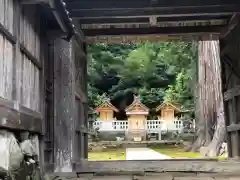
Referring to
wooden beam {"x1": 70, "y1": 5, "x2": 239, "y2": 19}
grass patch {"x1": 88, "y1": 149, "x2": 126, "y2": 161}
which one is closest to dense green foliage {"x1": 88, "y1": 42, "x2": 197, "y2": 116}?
grass patch {"x1": 88, "y1": 149, "x2": 126, "y2": 161}

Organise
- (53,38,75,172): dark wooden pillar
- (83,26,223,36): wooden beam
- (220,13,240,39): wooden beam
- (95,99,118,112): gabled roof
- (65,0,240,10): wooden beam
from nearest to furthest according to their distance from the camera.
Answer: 1. (53,38,75,172): dark wooden pillar
2. (65,0,240,10): wooden beam
3. (220,13,240,39): wooden beam
4. (83,26,223,36): wooden beam
5. (95,99,118,112): gabled roof

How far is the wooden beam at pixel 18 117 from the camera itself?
3068mm

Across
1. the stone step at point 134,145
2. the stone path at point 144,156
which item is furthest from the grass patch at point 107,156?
the stone step at point 134,145

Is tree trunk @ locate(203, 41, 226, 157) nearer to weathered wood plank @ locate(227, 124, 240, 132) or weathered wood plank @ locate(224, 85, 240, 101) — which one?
weathered wood plank @ locate(224, 85, 240, 101)

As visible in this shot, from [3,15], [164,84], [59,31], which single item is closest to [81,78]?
[59,31]

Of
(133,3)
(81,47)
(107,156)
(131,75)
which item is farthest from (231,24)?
(131,75)

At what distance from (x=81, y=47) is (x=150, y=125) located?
65.7ft

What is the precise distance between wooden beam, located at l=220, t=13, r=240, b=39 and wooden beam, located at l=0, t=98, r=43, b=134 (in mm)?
3564

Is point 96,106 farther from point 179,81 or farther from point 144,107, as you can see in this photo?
point 179,81

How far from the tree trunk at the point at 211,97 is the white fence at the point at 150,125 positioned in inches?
368

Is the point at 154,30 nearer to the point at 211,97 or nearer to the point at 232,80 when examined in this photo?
the point at 232,80

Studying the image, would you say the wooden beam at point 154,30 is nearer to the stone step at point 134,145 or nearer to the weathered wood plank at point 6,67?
the weathered wood plank at point 6,67

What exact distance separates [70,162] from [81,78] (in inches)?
85.6

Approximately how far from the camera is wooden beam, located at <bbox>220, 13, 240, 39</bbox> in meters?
5.77
